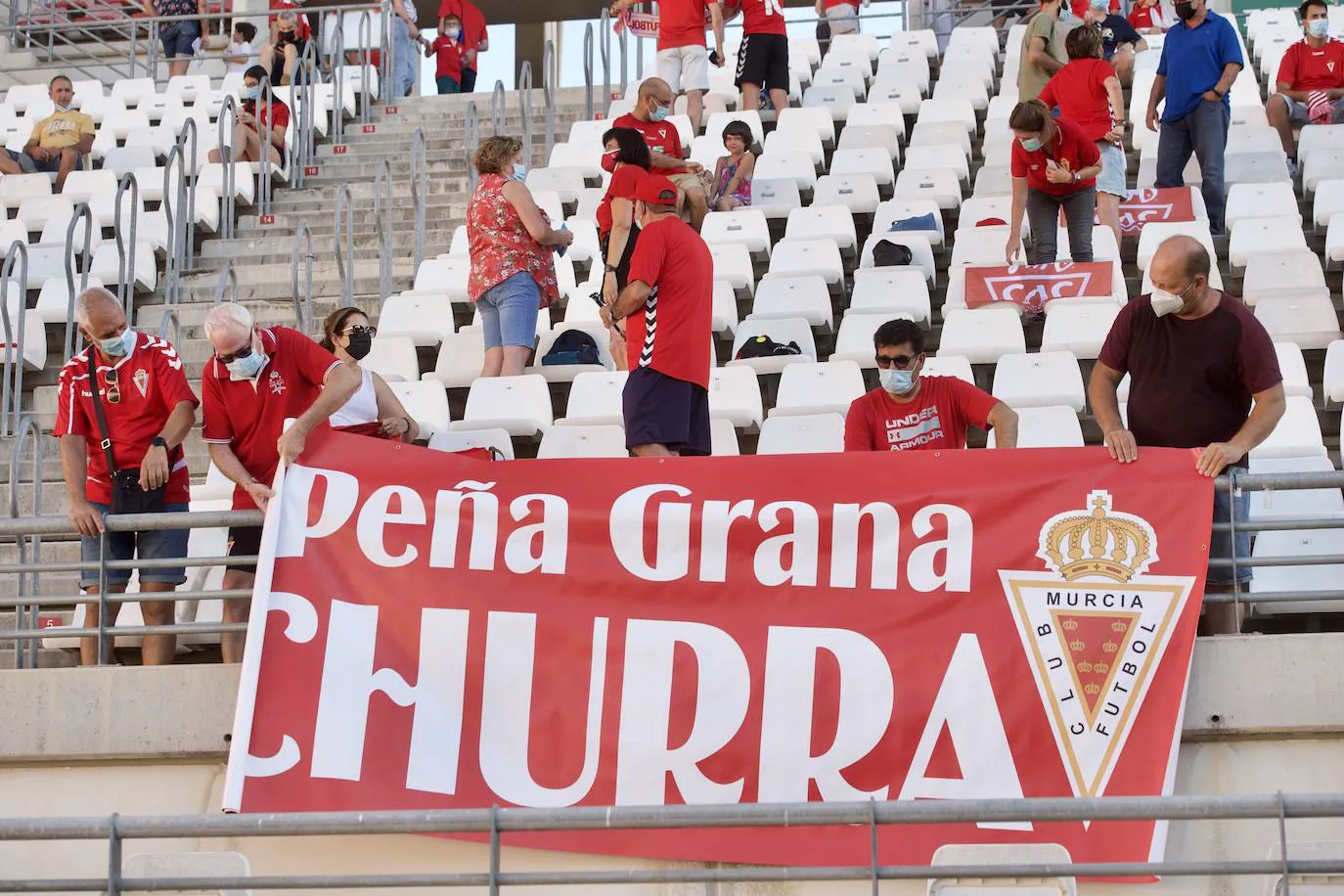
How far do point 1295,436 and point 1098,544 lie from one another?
2.07 metres

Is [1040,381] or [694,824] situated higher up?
[1040,381]

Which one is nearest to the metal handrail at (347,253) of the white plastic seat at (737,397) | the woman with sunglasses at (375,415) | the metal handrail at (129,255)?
the metal handrail at (129,255)

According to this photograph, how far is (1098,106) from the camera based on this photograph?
37.1 feet

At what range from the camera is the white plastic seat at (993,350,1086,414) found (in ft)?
28.6

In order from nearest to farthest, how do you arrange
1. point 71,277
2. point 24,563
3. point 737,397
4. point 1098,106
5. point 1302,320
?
point 24,563, point 737,397, point 1302,320, point 71,277, point 1098,106

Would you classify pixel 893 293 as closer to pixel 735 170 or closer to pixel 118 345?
pixel 735 170

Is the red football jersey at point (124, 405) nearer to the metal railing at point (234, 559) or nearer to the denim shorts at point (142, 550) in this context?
the denim shorts at point (142, 550)

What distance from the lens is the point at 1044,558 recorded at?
624 centimetres

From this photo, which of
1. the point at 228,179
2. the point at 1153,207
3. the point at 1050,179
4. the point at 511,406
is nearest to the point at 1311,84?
the point at 1153,207

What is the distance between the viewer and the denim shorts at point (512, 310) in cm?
961

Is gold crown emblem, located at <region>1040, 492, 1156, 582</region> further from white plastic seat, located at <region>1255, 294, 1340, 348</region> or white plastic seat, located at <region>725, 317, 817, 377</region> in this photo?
white plastic seat, located at <region>725, 317, 817, 377</region>

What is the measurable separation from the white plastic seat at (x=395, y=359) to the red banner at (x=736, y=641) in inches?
141

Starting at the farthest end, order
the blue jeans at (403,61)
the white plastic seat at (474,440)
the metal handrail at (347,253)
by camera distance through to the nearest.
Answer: the blue jeans at (403,61), the metal handrail at (347,253), the white plastic seat at (474,440)

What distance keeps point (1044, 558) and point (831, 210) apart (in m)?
5.86
